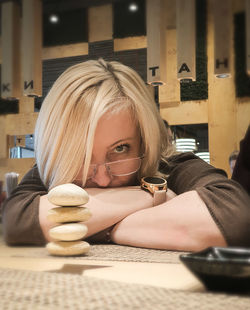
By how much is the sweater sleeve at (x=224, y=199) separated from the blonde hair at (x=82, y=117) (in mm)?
144

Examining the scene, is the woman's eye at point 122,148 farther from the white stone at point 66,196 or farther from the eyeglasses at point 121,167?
the white stone at point 66,196

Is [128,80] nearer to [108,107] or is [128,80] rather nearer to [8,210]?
[108,107]

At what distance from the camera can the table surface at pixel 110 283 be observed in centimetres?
42

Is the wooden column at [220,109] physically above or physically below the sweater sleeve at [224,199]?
above

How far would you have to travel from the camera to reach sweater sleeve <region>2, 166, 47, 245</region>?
1.10 metres

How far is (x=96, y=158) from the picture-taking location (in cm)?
117

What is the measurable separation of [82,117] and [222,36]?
1456mm

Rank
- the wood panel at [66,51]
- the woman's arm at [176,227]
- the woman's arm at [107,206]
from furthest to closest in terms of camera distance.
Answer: the wood panel at [66,51]
the woman's arm at [107,206]
the woman's arm at [176,227]

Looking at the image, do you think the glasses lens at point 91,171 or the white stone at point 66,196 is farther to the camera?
the glasses lens at point 91,171

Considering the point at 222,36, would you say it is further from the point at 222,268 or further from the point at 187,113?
the point at 222,268

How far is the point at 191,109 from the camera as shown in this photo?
8.00 ft

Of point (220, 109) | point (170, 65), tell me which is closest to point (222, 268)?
point (220, 109)

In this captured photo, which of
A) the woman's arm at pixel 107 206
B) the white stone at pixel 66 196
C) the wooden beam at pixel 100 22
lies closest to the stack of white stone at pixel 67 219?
the white stone at pixel 66 196

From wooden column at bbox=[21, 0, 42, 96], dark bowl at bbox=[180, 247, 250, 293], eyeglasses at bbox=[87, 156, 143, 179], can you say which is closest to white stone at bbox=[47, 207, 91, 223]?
eyeglasses at bbox=[87, 156, 143, 179]
